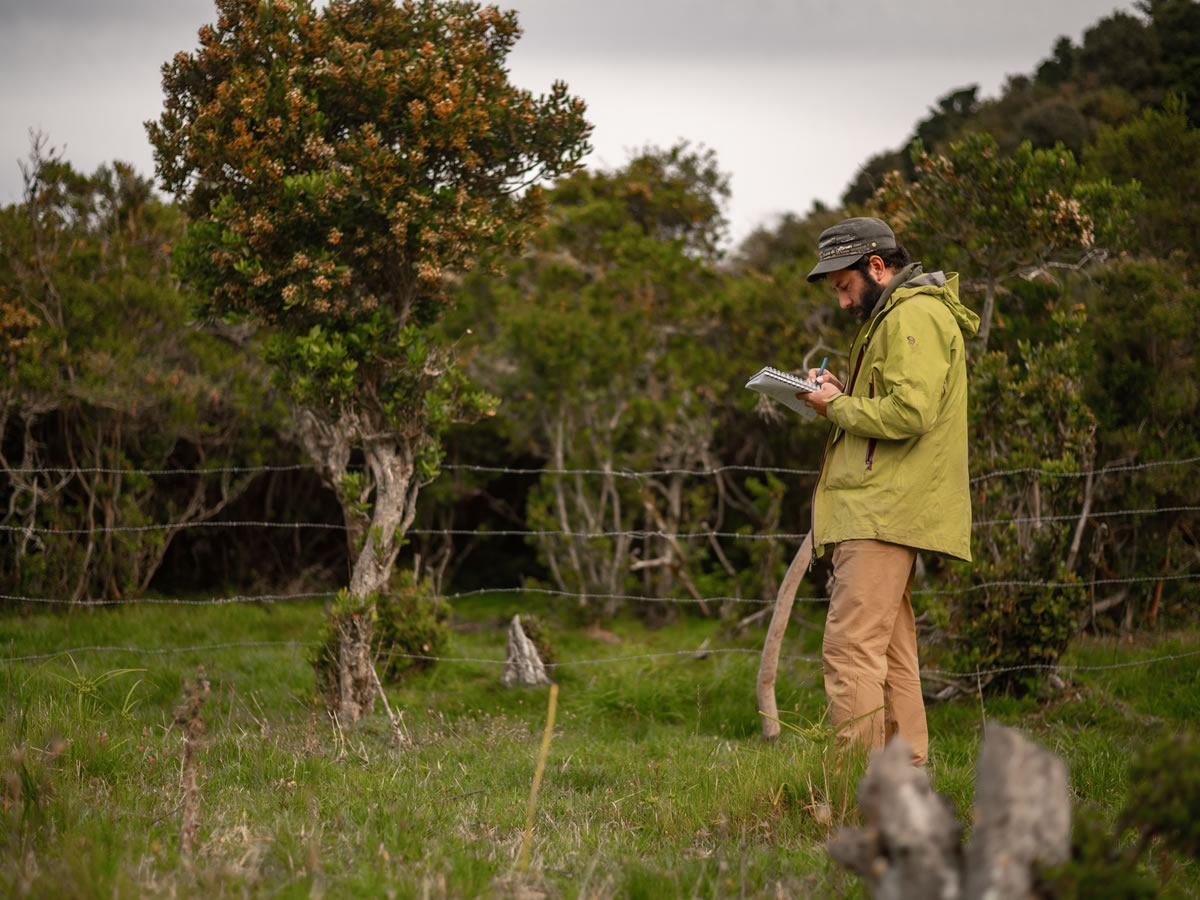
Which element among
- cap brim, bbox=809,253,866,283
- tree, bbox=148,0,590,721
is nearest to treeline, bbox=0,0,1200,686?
tree, bbox=148,0,590,721

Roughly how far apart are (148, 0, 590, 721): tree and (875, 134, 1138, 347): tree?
2.59 meters

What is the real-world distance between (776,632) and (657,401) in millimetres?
5935

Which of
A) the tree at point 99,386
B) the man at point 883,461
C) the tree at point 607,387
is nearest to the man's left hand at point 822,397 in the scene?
the man at point 883,461

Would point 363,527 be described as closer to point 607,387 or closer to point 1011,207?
point 1011,207

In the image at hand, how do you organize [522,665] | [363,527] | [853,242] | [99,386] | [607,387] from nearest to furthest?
[853,242], [363,527], [522,665], [99,386], [607,387]

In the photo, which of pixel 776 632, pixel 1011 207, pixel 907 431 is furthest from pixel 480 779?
pixel 1011 207

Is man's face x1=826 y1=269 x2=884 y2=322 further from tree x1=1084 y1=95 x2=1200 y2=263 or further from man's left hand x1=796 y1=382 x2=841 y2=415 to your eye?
tree x1=1084 y1=95 x2=1200 y2=263

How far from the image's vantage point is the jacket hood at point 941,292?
12.9 ft

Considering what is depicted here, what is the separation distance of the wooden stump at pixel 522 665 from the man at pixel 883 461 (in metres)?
3.37

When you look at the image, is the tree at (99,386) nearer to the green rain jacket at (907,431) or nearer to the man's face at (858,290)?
the man's face at (858,290)

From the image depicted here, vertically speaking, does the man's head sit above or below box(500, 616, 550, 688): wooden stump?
above

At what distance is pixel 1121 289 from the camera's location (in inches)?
310

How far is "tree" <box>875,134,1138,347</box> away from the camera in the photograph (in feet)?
21.5

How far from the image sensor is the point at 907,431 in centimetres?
379
